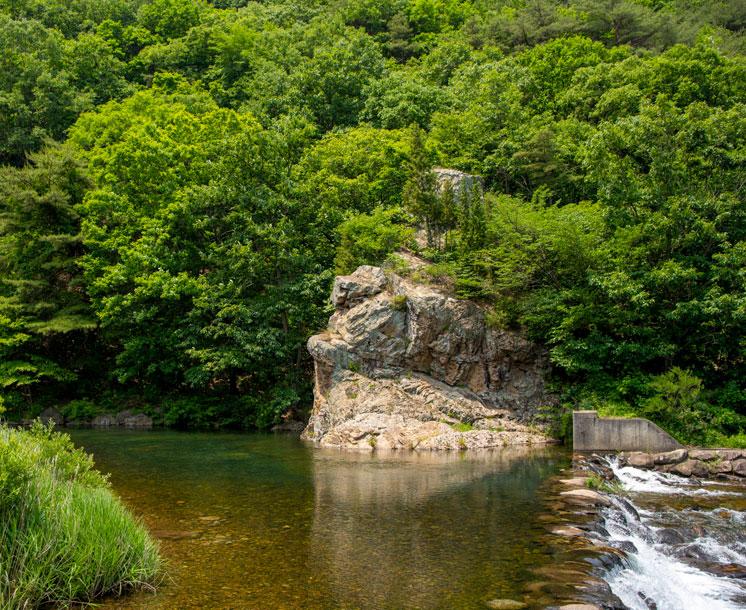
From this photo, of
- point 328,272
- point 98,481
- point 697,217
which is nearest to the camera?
point 98,481

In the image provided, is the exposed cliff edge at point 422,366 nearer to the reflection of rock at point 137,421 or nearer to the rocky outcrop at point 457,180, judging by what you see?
the rocky outcrop at point 457,180

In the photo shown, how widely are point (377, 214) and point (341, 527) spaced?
20.0 meters

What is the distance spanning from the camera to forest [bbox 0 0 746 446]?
2156 centimetres

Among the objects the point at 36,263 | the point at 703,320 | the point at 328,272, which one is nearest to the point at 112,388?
the point at 36,263

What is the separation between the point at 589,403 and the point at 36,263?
30203mm

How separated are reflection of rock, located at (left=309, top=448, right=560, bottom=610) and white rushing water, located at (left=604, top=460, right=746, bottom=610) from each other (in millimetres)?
1410

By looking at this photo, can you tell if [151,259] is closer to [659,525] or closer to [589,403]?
[589,403]

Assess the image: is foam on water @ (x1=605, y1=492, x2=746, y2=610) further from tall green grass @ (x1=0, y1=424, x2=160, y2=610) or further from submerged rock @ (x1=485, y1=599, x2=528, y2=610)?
tall green grass @ (x1=0, y1=424, x2=160, y2=610)

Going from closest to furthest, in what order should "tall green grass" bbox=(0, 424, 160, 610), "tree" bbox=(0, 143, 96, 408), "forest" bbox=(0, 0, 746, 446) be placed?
"tall green grass" bbox=(0, 424, 160, 610), "forest" bbox=(0, 0, 746, 446), "tree" bbox=(0, 143, 96, 408)

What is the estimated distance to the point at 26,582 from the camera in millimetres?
6020

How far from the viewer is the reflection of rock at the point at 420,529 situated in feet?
24.1

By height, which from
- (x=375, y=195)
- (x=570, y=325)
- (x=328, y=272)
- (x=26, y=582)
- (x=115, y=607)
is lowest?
(x=115, y=607)

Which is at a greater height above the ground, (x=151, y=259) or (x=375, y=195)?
(x=375, y=195)

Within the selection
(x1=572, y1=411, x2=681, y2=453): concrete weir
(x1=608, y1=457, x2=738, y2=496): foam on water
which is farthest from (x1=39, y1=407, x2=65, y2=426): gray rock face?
(x1=608, y1=457, x2=738, y2=496): foam on water
